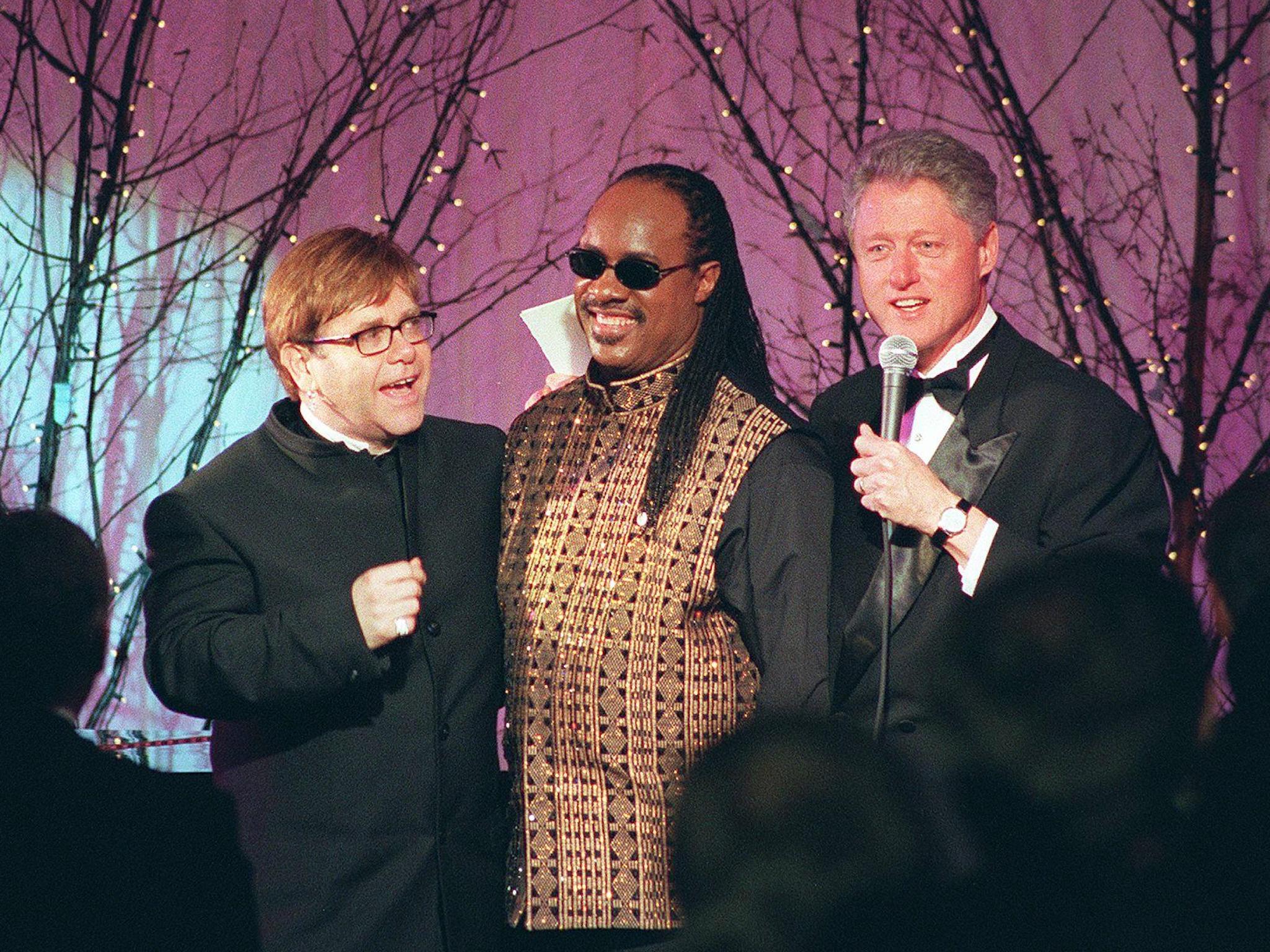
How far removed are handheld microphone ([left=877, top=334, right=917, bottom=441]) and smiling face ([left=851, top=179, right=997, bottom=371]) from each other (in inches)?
8.2

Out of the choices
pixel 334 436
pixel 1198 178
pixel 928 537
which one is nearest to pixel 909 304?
pixel 928 537

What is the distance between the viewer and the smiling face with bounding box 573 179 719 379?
2.59 meters

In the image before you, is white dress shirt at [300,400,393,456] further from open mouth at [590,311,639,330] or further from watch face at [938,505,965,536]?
watch face at [938,505,965,536]

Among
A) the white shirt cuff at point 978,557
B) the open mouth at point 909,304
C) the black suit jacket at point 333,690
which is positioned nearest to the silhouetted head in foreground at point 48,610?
the black suit jacket at point 333,690

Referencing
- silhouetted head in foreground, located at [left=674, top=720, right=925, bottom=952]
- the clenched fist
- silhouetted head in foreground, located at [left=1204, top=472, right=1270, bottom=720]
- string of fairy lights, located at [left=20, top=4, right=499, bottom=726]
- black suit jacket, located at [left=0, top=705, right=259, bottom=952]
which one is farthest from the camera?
string of fairy lights, located at [left=20, top=4, right=499, bottom=726]

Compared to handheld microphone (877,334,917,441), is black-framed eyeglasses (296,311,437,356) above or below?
above

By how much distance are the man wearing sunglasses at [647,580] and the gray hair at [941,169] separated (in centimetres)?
29

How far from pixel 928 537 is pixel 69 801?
138 cm

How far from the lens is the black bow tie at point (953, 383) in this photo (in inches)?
104

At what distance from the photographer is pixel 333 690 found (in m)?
2.40

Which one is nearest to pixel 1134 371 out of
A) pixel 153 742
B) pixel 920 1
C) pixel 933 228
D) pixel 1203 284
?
pixel 1203 284

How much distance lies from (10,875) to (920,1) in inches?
155

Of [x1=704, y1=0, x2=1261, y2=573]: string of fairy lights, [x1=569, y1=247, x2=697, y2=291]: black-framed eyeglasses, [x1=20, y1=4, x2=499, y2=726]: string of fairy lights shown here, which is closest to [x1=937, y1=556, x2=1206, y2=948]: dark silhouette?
[x1=569, y1=247, x2=697, y2=291]: black-framed eyeglasses

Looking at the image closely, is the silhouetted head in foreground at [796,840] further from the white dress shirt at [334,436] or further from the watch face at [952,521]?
the white dress shirt at [334,436]
